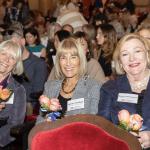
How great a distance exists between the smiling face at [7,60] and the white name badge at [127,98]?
1.21 metres

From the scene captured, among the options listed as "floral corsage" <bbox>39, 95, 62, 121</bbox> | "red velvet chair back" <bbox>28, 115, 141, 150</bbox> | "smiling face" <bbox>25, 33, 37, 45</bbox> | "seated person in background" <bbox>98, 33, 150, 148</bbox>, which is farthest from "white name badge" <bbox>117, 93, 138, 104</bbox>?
"smiling face" <bbox>25, 33, 37, 45</bbox>

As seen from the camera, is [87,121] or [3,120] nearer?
[87,121]

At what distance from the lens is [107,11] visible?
11422 mm

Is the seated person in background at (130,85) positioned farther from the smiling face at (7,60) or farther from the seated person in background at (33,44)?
the seated person in background at (33,44)

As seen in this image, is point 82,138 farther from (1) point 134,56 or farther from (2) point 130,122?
(1) point 134,56

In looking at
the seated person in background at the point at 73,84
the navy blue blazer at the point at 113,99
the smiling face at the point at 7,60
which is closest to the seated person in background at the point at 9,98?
the smiling face at the point at 7,60

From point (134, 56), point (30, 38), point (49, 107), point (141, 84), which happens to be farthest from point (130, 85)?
point (30, 38)

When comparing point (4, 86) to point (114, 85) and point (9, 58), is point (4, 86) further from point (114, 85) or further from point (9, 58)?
point (114, 85)

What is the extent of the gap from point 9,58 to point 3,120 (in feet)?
1.92

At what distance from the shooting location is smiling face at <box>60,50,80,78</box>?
3.57 metres

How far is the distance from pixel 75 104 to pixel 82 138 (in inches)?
58.0

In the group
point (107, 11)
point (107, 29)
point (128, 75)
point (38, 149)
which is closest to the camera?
point (38, 149)

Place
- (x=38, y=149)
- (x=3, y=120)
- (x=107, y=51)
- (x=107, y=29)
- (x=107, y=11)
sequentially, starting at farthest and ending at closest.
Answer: (x=107, y=11), (x=107, y=29), (x=107, y=51), (x=3, y=120), (x=38, y=149)

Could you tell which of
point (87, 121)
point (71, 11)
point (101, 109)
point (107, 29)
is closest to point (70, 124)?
point (87, 121)
